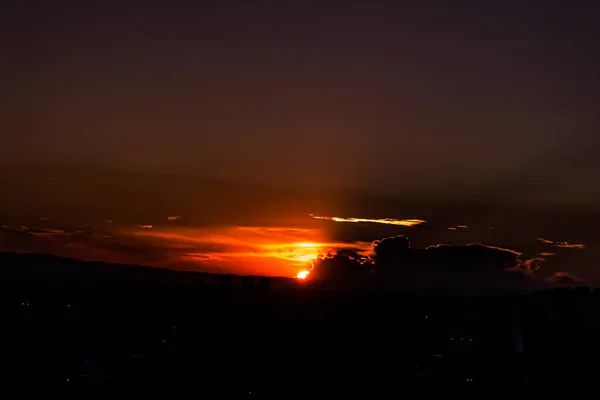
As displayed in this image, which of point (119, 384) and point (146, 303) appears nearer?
point (119, 384)

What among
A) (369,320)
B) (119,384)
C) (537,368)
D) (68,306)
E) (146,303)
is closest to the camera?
(119,384)

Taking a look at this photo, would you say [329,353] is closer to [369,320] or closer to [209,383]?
[209,383]

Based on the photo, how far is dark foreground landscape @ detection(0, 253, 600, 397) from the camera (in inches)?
2653

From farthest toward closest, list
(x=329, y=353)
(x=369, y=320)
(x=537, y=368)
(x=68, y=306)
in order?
1. (x=68, y=306)
2. (x=369, y=320)
3. (x=329, y=353)
4. (x=537, y=368)

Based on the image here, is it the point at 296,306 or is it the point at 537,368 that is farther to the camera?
the point at 296,306

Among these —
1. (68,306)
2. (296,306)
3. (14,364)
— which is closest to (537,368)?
(14,364)

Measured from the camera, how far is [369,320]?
427ft

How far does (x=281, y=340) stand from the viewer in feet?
329

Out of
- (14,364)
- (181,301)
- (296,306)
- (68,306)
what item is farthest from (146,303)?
(14,364)

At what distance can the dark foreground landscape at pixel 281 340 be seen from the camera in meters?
67.4

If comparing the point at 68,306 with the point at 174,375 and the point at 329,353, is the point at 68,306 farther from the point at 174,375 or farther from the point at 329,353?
the point at 174,375

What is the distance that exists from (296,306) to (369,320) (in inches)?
991

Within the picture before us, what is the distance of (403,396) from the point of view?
6481 centimetres

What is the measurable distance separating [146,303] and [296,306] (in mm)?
28552
